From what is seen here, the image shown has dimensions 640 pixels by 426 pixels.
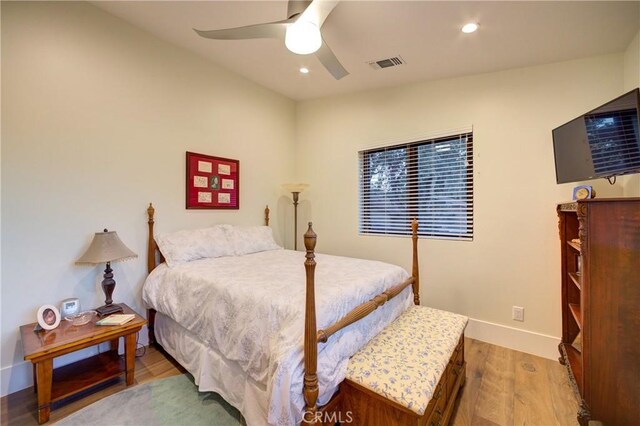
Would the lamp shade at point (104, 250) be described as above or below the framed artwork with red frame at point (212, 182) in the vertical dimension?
below

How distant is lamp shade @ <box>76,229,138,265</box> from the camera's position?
2107mm

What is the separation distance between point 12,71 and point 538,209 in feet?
14.6

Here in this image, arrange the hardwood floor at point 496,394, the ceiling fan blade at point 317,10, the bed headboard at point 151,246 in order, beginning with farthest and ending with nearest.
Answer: the bed headboard at point 151,246
the hardwood floor at point 496,394
the ceiling fan blade at point 317,10

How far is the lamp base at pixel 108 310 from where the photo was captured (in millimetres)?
2160

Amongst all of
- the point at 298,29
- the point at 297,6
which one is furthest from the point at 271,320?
the point at 297,6

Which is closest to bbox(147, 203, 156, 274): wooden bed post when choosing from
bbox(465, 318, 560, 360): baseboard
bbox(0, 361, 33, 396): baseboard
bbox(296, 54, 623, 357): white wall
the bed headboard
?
the bed headboard

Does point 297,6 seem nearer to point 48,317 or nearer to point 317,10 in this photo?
point 317,10

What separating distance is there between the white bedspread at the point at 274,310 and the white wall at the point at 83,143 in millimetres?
645

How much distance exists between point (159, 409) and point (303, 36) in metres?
2.62

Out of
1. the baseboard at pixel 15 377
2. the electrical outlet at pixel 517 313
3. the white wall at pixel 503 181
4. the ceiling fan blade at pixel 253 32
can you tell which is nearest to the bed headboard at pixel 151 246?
the baseboard at pixel 15 377

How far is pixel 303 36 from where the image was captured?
5.80ft

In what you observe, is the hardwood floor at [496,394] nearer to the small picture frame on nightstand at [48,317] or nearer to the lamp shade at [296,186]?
the small picture frame on nightstand at [48,317]

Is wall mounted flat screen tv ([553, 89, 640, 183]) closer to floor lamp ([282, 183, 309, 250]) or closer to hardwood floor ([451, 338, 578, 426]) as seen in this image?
hardwood floor ([451, 338, 578, 426])

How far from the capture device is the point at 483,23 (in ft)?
7.28
